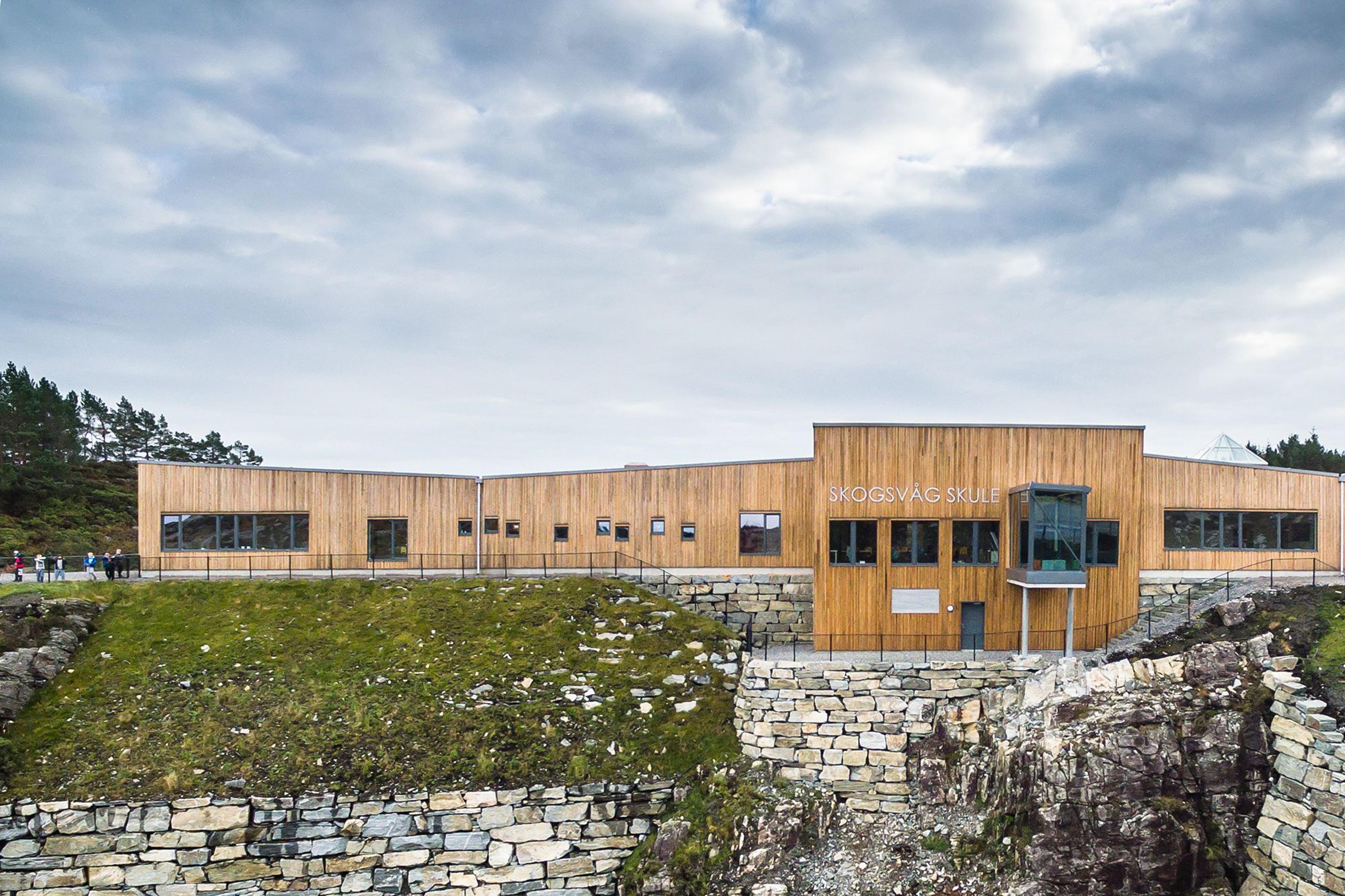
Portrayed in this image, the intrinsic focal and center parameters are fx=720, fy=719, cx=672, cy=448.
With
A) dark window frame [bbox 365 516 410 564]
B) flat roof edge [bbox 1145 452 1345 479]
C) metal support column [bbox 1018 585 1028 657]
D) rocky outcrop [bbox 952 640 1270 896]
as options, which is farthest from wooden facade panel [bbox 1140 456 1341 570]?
dark window frame [bbox 365 516 410 564]

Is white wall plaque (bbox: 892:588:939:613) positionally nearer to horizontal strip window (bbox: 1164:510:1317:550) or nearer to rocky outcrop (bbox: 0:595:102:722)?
horizontal strip window (bbox: 1164:510:1317:550)

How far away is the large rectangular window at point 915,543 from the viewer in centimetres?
2230

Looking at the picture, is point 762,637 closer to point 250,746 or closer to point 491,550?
point 491,550

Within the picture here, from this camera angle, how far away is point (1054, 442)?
22297 millimetres

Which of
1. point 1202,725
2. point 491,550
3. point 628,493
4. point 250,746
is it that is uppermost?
point 628,493

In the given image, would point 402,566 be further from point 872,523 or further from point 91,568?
point 872,523

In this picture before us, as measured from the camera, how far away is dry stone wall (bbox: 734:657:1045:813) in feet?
60.7

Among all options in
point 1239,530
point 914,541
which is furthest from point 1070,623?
point 1239,530

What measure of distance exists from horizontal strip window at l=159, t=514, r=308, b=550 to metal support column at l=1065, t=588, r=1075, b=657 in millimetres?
26637

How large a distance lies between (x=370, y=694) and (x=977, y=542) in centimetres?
1819

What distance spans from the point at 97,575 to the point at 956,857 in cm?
3152

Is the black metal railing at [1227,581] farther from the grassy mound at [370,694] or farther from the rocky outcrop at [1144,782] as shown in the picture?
the grassy mound at [370,694]

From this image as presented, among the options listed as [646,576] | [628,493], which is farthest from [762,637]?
[628,493]

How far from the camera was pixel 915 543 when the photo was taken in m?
22.3
